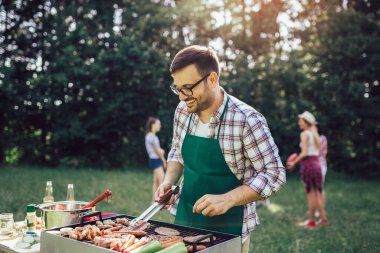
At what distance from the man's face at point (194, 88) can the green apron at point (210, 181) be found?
0.48 feet

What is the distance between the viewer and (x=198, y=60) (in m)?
2.29

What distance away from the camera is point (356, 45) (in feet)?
51.2

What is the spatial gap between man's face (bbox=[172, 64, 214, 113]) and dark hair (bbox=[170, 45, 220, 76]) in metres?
0.02

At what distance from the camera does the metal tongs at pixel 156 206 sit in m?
2.32

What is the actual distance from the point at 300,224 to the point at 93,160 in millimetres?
11136

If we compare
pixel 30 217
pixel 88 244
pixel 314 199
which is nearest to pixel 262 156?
pixel 88 244

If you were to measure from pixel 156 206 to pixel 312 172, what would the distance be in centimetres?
528

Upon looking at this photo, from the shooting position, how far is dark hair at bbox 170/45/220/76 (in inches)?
89.7

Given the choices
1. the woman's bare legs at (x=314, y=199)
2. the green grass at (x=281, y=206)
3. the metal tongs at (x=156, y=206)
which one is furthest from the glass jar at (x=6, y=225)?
the woman's bare legs at (x=314, y=199)

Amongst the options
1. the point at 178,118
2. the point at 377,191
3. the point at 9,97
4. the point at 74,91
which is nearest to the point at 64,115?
the point at 74,91

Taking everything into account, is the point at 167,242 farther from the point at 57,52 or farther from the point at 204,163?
the point at 57,52

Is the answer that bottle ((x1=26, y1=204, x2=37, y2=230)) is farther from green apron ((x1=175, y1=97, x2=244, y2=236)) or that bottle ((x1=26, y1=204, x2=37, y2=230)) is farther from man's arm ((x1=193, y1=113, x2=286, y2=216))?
man's arm ((x1=193, y1=113, x2=286, y2=216))

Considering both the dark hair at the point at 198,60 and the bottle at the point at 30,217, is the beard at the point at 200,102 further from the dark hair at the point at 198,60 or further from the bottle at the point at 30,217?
the bottle at the point at 30,217

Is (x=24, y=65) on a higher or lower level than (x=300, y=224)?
higher
